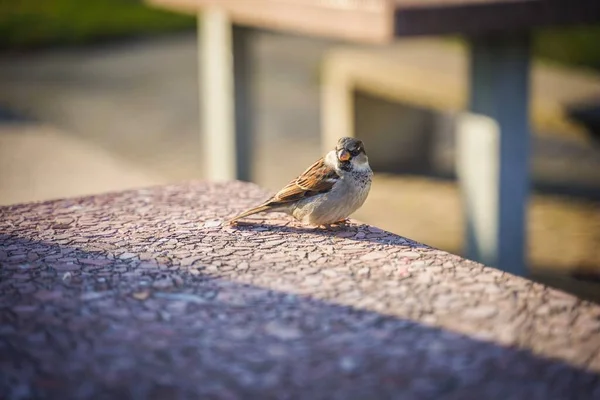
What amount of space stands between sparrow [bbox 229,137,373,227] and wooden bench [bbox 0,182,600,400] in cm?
8

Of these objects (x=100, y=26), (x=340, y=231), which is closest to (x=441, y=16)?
(x=340, y=231)

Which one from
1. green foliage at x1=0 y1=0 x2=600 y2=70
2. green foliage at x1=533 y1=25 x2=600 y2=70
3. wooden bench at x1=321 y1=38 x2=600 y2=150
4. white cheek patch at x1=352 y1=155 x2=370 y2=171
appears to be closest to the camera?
white cheek patch at x1=352 y1=155 x2=370 y2=171

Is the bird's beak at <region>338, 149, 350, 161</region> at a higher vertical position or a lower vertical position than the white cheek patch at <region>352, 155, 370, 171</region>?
higher

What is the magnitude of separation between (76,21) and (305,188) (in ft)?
37.3

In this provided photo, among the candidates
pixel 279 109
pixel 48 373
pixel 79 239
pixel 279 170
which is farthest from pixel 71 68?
pixel 48 373

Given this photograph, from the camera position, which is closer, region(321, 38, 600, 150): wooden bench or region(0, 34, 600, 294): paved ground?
region(321, 38, 600, 150): wooden bench

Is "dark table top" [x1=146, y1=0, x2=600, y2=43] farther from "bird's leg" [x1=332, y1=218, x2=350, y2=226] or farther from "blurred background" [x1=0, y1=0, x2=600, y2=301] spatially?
"bird's leg" [x1=332, y1=218, x2=350, y2=226]

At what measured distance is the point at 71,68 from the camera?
10891 millimetres

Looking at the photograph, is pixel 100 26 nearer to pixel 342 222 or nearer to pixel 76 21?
pixel 76 21

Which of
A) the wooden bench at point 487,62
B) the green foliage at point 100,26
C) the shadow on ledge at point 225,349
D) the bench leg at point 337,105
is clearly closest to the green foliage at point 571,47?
the green foliage at point 100,26

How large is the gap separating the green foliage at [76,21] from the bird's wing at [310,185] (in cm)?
1029

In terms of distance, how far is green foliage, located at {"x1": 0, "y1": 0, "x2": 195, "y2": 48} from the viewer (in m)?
12.3

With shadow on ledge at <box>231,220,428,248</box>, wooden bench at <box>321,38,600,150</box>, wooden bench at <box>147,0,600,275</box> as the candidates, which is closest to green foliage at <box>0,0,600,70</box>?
wooden bench at <box>321,38,600,150</box>

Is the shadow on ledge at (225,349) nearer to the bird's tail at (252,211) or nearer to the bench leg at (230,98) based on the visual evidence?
the bird's tail at (252,211)
